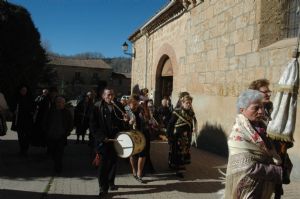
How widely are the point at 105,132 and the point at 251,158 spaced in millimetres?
3063

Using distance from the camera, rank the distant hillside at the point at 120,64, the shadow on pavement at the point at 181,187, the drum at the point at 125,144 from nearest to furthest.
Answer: the drum at the point at 125,144 < the shadow on pavement at the point at 181,187 < the distant hillside at the point at 120,64

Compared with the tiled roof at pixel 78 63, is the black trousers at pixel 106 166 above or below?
below

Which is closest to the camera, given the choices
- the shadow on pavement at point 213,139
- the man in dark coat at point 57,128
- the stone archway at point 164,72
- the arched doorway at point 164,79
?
the man in dark coat at point 57,128

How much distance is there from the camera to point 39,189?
6312 mm

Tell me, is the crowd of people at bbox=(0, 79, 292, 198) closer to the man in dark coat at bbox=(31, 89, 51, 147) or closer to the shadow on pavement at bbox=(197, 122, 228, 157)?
the man in dark coat at bbox=(31, 89, 51, 147)

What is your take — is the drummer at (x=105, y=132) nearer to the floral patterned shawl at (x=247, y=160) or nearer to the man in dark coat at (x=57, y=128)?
the man in dark coat at (x=57, y=128)

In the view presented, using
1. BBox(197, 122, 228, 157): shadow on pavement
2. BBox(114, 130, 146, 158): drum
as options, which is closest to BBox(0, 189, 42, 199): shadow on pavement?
BBox(114, 130, 146, 158): drum

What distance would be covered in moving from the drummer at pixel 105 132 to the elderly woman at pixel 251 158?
272cm

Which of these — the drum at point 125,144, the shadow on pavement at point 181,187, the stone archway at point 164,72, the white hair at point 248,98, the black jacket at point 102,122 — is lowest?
the shadow on pavement at point 181,187

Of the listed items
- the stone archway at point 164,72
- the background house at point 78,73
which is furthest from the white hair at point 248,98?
the background house at point 78,73

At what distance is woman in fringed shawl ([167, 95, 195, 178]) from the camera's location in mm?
7441

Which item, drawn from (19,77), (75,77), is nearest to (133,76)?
(19,77)

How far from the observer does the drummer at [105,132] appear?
5.96 metres

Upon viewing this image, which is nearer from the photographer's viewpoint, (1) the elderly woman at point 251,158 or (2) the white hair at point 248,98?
(1) the elderly woman at point 251,158
